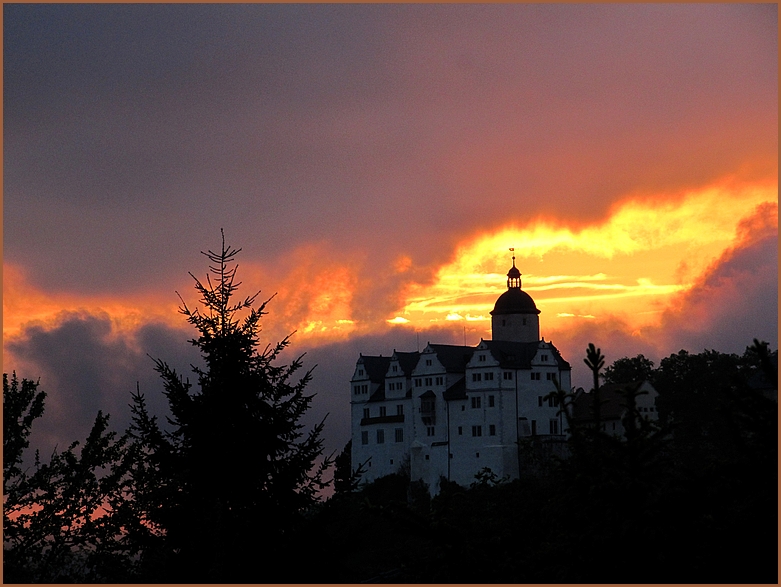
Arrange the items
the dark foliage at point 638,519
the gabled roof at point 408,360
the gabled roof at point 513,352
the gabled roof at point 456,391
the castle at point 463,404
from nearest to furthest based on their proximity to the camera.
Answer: the dark foliage at point 638,519 < the castle at point 463,404 < the gabled roof at point 513,352 < the gabled roof at point 456,391 < the gabled roof at point 408,360

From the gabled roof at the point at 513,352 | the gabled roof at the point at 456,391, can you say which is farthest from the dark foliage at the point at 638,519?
the gabled roof at the point at 456,391

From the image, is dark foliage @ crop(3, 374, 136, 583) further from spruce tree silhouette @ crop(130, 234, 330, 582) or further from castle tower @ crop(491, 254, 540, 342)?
castle tower @ crop(491, 254, 540, 342)

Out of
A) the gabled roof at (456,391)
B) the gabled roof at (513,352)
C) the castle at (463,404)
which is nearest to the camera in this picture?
the castle at (463,404)

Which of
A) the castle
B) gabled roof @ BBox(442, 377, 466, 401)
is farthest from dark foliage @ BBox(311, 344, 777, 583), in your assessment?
gabled roof @ BBox(442, 377, 466, 401)

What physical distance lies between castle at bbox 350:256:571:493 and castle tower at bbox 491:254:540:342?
107mm

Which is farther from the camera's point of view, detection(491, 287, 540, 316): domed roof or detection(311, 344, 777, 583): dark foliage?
detection(491, 287, 540, 316): domed roof

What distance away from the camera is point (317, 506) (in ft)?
77.5

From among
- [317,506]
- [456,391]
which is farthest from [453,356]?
[317,506]

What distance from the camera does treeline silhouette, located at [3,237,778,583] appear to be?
1480cm

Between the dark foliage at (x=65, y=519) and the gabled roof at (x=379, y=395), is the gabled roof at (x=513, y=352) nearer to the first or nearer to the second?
the gabled roof at (x=379, y=395)

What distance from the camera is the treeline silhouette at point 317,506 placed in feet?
48.6

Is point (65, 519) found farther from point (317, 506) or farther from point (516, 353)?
point (516, 353)


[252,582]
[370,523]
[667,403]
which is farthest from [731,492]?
[667,403]

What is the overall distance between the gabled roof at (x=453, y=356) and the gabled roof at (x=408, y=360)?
342 cm
